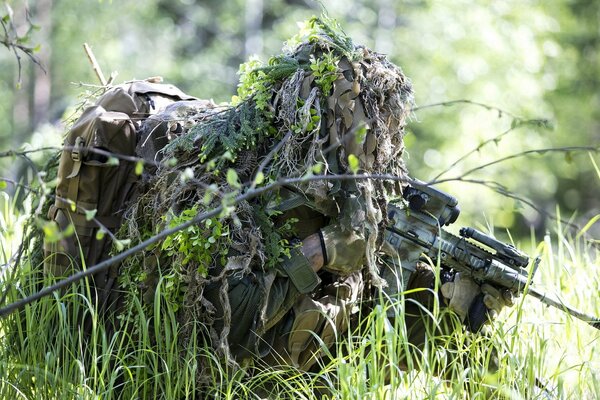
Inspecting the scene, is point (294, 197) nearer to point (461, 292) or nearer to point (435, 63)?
point (461, 292)

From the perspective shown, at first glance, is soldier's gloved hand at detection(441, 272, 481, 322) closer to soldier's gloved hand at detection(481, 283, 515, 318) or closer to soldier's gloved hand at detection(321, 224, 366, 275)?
soldier's gloved hand at detection(481, 283, 515, 318)

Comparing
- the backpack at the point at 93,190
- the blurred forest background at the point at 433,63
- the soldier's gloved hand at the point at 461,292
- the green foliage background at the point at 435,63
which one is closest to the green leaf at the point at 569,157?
the soldier's gloved hand at the point at 461,292

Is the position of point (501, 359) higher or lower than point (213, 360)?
higher

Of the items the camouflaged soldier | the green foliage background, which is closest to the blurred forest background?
the green foliage background

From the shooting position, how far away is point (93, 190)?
3367 mm

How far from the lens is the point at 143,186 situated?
3471mm

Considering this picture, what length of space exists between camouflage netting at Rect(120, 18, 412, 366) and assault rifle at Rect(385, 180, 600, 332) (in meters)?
0.11

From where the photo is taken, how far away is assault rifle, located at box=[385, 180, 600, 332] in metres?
3.48

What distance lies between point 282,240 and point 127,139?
2.43ft

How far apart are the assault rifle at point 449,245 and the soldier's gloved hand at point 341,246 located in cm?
22

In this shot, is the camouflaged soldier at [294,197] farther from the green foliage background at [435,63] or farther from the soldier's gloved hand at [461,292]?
the green foliage background at [435,63]

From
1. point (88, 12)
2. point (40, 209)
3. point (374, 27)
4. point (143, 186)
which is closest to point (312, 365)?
point (143, 186)

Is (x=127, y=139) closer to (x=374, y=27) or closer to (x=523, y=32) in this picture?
(x=523, y=32)

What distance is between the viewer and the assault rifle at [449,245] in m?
3.48
